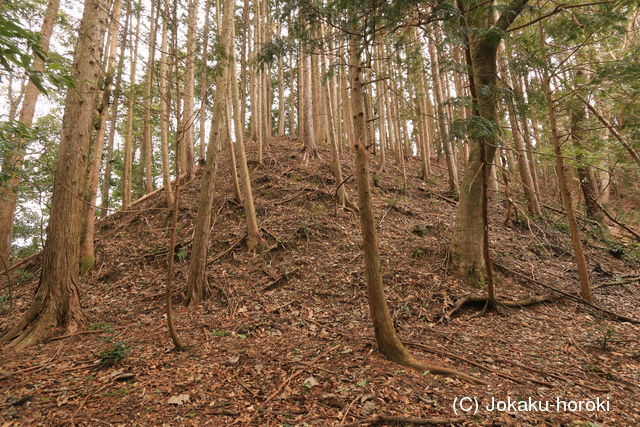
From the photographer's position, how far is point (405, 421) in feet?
9.23

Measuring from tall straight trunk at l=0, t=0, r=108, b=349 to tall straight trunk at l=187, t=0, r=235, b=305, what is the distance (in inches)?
71.4

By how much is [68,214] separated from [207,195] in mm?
2124

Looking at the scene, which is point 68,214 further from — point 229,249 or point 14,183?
point 14,183

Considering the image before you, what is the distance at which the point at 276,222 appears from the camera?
A: 8.84 meters

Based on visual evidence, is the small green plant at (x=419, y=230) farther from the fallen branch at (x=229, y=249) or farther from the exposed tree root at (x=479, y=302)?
the fallen branch at (x=229, y=249)

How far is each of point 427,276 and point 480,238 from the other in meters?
1.40

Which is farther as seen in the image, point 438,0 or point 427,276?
point 427,276

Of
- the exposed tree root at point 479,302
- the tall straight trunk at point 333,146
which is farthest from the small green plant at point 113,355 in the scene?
the tall straight trunk at point 333,146

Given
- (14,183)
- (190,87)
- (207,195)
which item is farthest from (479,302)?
(14,183)

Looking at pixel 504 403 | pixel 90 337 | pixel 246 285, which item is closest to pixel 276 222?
pixel 246 285

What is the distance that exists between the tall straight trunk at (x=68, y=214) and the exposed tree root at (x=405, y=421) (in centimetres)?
479

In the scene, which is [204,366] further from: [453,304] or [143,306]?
[453,304]

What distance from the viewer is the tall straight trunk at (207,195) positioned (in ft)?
18.7

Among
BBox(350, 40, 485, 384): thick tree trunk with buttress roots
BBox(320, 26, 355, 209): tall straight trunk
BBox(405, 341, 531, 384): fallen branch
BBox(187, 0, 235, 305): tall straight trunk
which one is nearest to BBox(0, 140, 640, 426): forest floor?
BBox(405, 341, 531, 384): fallen branch
